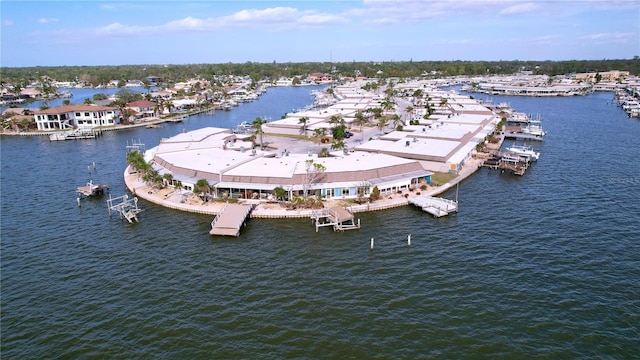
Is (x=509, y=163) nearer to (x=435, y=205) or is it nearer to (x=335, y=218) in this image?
(x=435, y=205)

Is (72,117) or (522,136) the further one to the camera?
(72,117)

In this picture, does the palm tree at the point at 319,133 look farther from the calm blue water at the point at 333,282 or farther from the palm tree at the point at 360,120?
the calm blue water at the point at 333,282

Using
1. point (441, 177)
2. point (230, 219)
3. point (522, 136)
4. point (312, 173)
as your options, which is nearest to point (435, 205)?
point (441, 177)

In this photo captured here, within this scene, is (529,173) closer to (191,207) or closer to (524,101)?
(191,207)

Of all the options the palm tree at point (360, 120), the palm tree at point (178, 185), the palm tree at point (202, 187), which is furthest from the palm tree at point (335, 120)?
the palm tree at point (202, 187)

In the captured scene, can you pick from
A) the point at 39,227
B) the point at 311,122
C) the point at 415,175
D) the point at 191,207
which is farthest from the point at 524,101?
the point at 39,227
